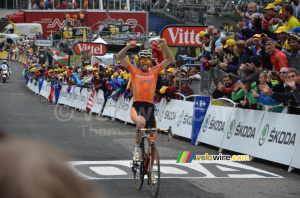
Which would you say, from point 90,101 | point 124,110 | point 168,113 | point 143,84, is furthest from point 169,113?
point 90,101

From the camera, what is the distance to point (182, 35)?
2009cm

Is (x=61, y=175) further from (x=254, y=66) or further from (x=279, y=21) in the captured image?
(x=279, y=21)

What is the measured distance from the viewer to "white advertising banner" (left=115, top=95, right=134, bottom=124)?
2294 cm

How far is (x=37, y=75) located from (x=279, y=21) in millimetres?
37887

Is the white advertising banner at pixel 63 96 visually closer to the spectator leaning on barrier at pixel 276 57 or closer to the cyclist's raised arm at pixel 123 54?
the spectator leaning on barrier at pixel 276 57

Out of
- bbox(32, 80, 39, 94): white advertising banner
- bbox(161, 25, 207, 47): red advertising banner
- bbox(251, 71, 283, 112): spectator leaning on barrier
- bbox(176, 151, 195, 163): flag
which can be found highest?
bbox(161, 25, 207, 47): red advertising banner

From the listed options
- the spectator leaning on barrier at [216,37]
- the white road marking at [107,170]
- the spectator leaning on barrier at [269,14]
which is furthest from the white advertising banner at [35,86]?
the white road marking at [107,170]

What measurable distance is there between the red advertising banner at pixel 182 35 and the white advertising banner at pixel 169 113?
80.7 inches

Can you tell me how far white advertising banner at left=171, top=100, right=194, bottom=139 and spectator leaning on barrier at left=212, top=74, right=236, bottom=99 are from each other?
4.02 ft

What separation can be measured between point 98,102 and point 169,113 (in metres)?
10.3

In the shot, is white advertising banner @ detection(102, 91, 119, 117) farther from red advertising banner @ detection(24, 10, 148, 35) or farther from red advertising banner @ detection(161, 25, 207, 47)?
red advertising banner @ detection(24, 10, 148, 35)

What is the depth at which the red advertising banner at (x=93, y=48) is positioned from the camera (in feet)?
108

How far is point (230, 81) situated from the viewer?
15516 millimetres

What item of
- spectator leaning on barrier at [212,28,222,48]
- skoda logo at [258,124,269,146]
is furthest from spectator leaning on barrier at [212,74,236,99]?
skoda logo at [258,124,269,146]
